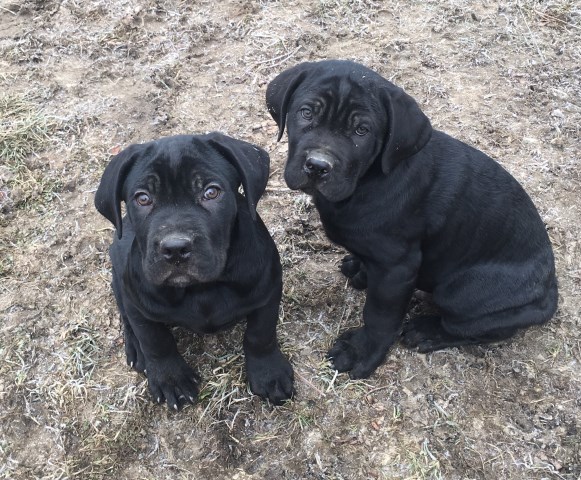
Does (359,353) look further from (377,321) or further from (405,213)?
(405,213)

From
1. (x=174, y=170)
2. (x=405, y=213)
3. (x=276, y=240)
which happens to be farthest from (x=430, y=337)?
(x=174, y=170)

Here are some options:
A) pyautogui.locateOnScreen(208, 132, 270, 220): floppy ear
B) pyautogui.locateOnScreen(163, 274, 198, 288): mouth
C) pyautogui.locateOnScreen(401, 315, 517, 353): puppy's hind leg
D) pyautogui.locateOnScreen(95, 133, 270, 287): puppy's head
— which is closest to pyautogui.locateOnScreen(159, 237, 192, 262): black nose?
pyautogui.locateOnScreen(95, 133, 270, 287): puppy's head

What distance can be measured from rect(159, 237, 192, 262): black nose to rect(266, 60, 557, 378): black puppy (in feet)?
2.92

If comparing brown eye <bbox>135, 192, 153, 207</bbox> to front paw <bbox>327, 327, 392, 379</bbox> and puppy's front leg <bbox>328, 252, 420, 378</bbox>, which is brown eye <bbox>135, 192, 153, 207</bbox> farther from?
front paw <bbox>327, 327, 392, 379</bbox>

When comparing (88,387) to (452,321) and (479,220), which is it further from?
(479,220)

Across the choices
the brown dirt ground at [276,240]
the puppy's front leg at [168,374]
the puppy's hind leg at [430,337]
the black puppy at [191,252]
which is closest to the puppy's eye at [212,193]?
the black puppy at [191,252]

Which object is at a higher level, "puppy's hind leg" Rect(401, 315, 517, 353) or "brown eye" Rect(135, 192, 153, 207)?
"brown eye" Rect(135, 192, 153, 207)

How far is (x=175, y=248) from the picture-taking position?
11.1 feet

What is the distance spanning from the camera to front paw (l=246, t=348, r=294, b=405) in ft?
14.6

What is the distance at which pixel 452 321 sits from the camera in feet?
15.0

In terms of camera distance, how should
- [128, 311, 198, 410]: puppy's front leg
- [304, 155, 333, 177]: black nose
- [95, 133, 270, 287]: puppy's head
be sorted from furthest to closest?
[128, 311, 198, 410]: puppy's front leg < [304, 155, 333, 177]: black nose < [95, 133, 270, 287]: puppy's head

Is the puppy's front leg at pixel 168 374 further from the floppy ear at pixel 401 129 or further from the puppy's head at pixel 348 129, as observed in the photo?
the floppy ear at pixel 401 129

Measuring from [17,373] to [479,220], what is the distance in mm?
3392

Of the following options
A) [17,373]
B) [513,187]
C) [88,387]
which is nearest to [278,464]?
[88,387]
